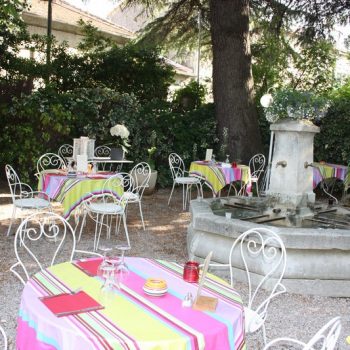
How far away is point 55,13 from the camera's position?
1597 cm

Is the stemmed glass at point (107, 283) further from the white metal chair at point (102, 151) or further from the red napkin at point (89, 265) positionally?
the white metal chair at point (102, 151)

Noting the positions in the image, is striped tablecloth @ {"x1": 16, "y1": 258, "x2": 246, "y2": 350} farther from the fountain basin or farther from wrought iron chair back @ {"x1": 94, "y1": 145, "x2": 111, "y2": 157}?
wrought iron chair back @ {"x1": 94, "y1": 145, "x2": 111, "y2": 157}

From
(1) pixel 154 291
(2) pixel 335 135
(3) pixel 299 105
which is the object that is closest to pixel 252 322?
(1) pixel 154 291

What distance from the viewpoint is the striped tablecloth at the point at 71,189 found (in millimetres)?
5203

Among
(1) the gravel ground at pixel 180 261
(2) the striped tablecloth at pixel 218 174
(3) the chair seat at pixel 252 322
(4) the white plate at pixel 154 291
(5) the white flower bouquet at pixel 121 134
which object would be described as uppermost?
(5) the white flower bouquet at pixel 121 134

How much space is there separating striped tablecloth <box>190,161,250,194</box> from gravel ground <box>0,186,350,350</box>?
65 centimetres

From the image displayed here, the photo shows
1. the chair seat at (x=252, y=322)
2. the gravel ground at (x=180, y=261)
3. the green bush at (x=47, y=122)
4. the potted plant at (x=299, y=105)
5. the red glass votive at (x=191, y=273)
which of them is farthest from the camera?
the green bush at (x=47, y=122)

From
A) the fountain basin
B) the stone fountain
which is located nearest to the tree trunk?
the stone fountain

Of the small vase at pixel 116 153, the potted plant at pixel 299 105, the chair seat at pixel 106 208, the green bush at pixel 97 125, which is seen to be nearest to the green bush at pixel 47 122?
the green bush at pixel 97 125

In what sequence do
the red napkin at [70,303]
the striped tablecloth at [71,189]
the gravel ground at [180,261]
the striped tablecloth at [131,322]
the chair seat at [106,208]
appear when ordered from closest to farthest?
the striped tablecloth at [131,322] → the red napkin at [70,303] → the gravel ground at [180,261] → the chair seat at [106,208] → the striped tablecloth at [71,189]

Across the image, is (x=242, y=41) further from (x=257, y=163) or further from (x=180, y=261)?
(x=180, y=261)

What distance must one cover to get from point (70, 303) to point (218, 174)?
542 cm

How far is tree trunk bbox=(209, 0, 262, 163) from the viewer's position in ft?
29.4

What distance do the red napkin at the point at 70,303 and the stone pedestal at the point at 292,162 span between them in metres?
3.68
